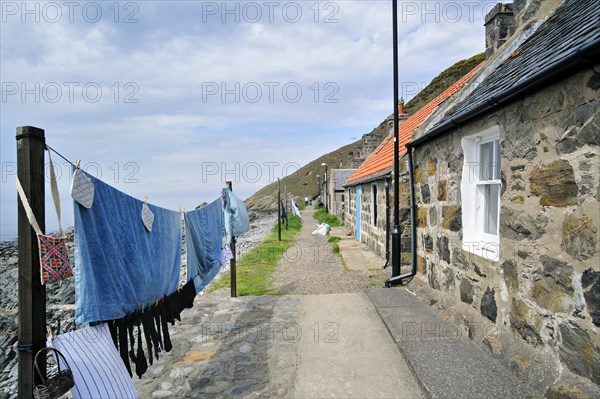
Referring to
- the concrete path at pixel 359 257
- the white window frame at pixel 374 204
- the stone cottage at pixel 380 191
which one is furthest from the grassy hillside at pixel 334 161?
the concrete path at pixel 359 257

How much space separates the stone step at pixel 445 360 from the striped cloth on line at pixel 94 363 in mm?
2592

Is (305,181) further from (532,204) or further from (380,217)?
(532,204)

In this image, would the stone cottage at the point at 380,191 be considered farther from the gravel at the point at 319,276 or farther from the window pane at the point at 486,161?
the window pane at the point at 486,161

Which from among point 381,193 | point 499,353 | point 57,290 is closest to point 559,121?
point 499,353

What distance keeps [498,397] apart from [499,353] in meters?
0.73

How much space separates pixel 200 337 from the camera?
5.09 meters

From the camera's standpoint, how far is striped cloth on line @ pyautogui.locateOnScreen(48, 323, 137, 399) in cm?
237

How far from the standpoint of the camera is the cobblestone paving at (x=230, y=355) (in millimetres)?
3717

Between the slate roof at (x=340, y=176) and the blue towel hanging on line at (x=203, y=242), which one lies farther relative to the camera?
the slate roof at (x=340, y=176)

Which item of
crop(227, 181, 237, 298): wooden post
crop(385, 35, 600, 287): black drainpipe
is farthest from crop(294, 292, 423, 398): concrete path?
crop(385, 35, 600, 287): black drainpipe

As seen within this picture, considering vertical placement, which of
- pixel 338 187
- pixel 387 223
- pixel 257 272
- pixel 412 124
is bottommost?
pixel 257 272

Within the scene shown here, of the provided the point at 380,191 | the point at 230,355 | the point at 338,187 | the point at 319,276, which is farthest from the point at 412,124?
the point at 338,187

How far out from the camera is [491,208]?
15.2 feet

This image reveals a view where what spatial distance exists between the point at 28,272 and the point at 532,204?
4.08m
